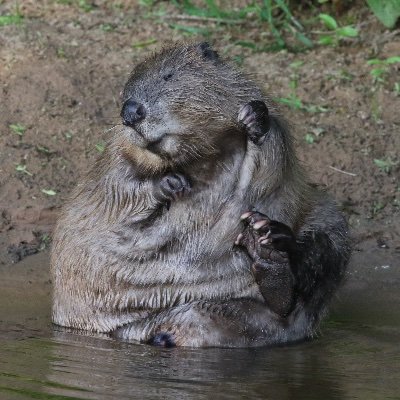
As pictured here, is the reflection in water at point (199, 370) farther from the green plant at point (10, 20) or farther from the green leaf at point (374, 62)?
the green plant at point (10, 20)

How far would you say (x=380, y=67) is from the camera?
10.3 m

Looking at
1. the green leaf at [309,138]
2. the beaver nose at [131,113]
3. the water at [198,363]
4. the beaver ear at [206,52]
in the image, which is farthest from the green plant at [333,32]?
the beaver nose at [131,113]

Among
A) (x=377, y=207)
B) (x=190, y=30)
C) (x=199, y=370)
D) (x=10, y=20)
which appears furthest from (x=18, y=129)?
(x=199, y=370)

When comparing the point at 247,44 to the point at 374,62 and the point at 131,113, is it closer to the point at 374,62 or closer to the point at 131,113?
the point at 374,62

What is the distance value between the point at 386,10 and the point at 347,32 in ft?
1.21

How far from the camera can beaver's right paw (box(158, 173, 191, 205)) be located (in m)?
6.85

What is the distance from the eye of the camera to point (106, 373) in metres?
5.84

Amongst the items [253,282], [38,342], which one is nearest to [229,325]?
[253,282]

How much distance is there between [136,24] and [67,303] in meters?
4.37

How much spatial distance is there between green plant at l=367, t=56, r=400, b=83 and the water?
267 centimetres

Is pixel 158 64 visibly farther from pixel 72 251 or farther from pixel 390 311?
pixel 390 311

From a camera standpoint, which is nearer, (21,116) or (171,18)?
(21,116)

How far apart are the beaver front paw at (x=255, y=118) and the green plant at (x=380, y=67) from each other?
357cm

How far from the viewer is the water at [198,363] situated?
555 centimetres
